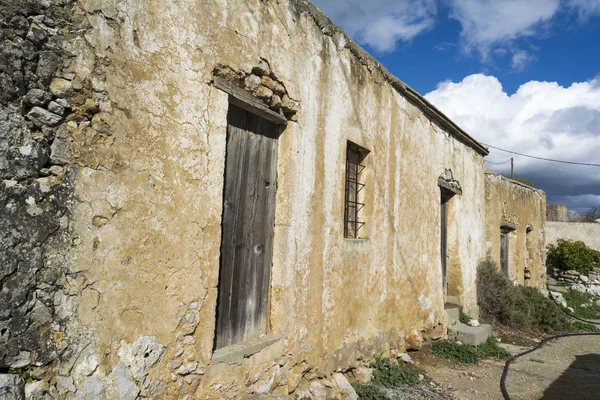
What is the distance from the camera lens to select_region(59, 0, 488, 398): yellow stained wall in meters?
2.29

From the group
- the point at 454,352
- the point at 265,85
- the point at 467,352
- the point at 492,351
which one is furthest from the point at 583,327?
the point at 265,85

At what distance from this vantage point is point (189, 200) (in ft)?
9.08

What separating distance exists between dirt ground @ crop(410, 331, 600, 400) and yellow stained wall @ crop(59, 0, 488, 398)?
743 millimetres

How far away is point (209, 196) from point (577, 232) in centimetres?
1893

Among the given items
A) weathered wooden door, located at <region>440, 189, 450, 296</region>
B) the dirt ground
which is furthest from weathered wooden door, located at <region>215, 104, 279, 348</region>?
weathered wooden door, located at <region>440, 189, 450, 296</region>

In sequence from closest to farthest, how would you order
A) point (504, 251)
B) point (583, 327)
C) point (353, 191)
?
point (353, 191), point (583, 327), point (504, 251)

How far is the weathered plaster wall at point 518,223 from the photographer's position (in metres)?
Answer: 9.76

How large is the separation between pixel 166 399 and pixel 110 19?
222 cm

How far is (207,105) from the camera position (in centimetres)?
292

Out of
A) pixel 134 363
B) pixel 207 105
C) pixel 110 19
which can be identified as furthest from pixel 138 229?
pixel 110 19

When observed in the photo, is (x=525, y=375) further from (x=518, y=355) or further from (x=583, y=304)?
(x=583, y=304)

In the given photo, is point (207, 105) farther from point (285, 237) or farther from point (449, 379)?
point (449, 379)

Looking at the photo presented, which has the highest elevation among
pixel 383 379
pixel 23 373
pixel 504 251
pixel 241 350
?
pixel 504 251

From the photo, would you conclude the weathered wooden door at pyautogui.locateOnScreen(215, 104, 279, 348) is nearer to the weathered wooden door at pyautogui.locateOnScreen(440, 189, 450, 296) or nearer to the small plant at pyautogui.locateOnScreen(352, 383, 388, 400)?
the small plant at pyautogui.locateOnScreen(352, 383, 388, 400)
